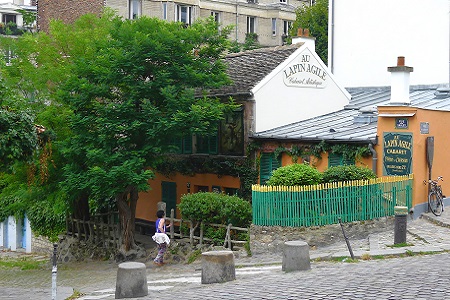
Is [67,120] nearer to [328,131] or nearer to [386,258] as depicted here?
[328,131]

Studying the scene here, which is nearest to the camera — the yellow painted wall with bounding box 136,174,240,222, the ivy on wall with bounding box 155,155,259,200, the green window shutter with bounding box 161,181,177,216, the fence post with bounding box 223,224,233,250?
the fence post with bounding box 223,224,233,250

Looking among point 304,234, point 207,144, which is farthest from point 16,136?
point 207,144

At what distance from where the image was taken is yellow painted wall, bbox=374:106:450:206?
70.5 ft

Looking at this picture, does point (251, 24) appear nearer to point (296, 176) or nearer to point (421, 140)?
point (421, 140)

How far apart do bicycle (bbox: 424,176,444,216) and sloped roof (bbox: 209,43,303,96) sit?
6.95 metres

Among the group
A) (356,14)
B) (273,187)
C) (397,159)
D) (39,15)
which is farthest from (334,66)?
(39,15)

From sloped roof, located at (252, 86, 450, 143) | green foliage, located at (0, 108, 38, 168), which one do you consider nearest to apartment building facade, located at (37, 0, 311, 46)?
sloped roof, located at (252, 86, 450, 143)

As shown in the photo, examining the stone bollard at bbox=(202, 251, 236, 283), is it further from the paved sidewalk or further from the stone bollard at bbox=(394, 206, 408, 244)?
the stone bollard at bbox=(394, 206, 408, 244)

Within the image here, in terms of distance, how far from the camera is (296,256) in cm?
1614

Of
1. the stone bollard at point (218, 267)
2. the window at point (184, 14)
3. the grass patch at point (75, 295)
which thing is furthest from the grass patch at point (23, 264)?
the window at point (184, 14)

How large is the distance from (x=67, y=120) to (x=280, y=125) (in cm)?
759

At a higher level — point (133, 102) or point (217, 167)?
point (133, 102)

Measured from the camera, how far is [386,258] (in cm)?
1709

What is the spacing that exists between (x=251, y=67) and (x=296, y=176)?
27.0 feet
